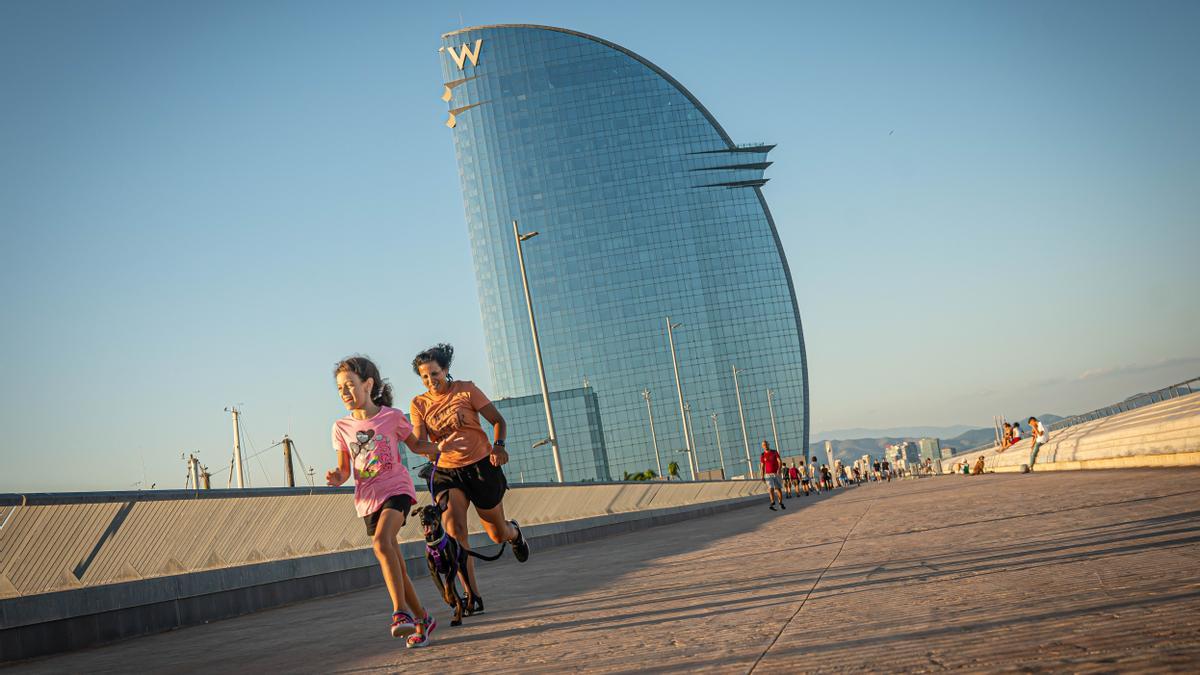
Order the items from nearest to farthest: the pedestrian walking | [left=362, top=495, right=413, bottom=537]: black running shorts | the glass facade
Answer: [left=362, top=495, right=413, bottom=537]: black running shorts → the pedestrian walking → the glass facade

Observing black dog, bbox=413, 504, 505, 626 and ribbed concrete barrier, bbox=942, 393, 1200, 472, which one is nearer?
black dog, bbox=413, 504, 505, 626

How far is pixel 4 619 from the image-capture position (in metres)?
7.81

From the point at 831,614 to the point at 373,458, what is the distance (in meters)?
2.97

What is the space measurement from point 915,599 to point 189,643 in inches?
219

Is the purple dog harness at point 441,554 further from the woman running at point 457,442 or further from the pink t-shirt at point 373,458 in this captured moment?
the pink t-shirt at point 373,458

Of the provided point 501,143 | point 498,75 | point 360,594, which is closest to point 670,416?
point 501,143

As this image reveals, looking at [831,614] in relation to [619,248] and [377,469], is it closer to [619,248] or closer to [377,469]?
[377,469]

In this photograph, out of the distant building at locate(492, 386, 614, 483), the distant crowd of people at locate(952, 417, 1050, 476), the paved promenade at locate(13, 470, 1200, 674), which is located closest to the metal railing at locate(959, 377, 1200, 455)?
the distant crowd of people at locate(952, 417, 1050, 476)

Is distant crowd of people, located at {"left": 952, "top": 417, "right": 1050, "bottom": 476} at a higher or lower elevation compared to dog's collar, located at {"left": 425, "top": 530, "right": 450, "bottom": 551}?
lower

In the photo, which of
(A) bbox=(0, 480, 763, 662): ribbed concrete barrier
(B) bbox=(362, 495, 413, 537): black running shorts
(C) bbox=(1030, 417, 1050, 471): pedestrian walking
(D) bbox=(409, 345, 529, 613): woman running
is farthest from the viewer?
(C) bbox=(1030, 417, 1050, 471): pedestrian walking

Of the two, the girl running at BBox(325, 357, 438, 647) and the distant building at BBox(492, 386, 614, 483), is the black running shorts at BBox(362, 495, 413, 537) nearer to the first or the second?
the girl running at BBox(325, 357, 438, 647)

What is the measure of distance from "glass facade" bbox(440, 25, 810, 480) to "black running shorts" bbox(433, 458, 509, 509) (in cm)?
12194

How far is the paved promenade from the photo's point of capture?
3957 millimetres

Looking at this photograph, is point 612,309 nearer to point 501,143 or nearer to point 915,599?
point 501,143
